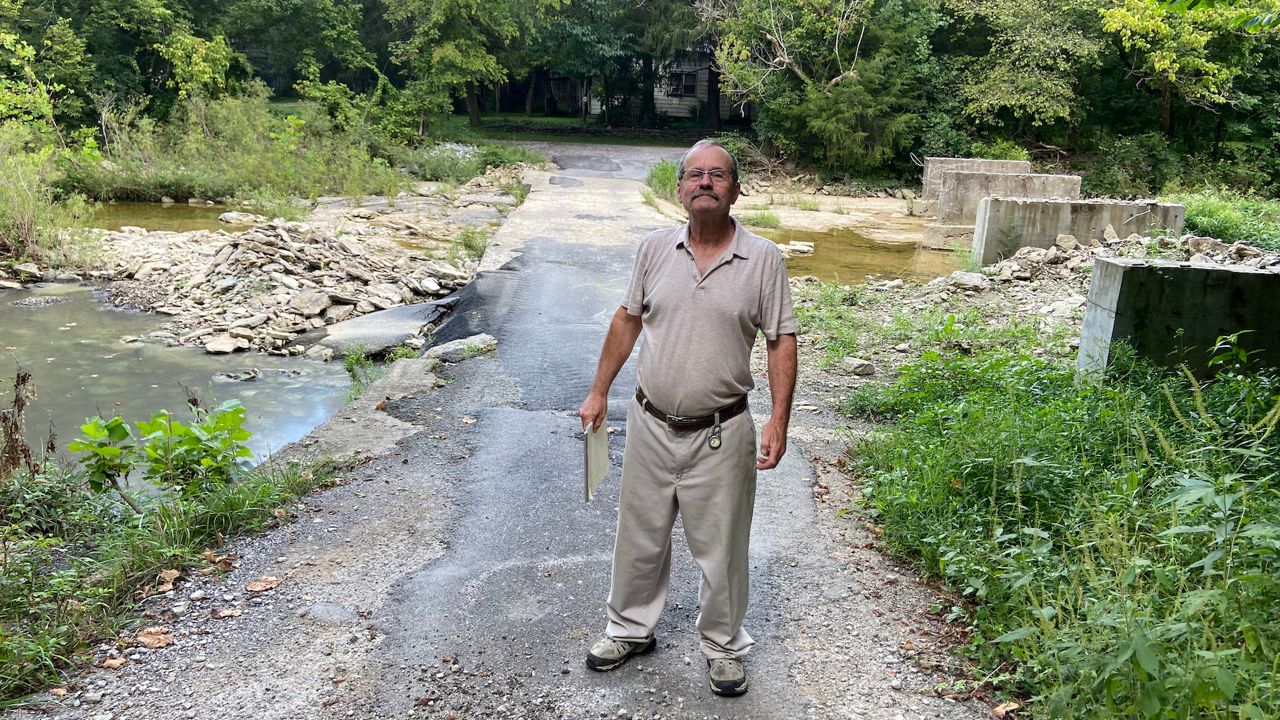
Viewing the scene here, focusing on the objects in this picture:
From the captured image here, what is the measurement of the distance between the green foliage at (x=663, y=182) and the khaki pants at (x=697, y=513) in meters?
17.2

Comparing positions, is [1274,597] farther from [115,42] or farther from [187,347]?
[115,42]

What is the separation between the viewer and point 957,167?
76.2ft

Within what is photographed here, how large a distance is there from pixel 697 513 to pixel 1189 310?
164 inches

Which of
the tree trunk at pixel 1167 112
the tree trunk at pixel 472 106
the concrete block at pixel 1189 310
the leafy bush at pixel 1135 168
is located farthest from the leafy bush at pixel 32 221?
the tree trunk at pixel 1167 112

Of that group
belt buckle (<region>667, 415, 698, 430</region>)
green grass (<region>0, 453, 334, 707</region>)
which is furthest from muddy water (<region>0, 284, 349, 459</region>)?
belt buckle (<region>667, 415, 698, 430</region>)

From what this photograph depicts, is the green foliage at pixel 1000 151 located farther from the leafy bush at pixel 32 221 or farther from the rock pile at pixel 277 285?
the leafy bush at pixel 32 221

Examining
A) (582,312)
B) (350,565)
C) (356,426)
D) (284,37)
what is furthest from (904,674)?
(284,37)

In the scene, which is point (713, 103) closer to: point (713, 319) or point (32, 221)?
point (32, 221)

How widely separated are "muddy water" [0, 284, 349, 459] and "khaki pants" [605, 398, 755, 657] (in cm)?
459

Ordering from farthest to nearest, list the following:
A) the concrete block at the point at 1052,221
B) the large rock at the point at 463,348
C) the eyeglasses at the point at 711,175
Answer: the concrete block at the point at 1052,221 < the large rock at the point at 463,348 < the eyeglasses at the point at 711,175

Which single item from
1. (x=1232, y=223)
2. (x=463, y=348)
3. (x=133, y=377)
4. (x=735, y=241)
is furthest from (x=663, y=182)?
(x=735, y=241)

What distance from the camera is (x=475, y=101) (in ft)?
117

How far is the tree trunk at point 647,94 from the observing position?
3722cm

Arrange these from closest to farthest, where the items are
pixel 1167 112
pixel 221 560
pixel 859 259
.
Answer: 1. pixel 221 560
2. pixel 859 259
3. pixel 1167 112
